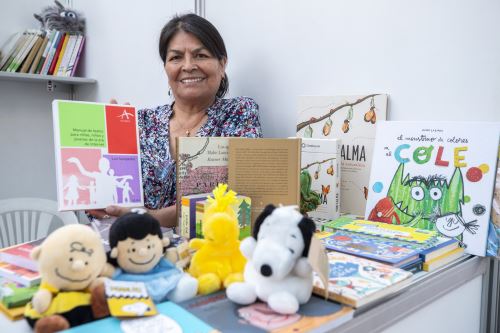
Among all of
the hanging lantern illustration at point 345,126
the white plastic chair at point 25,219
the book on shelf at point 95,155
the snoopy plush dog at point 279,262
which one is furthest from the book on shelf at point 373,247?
the white plastic chair at point 25,219

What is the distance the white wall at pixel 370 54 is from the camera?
3.32 feet

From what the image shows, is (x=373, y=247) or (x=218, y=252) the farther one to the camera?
(x=373, y=247)

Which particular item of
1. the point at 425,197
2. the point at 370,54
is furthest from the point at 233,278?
the point at 370,54

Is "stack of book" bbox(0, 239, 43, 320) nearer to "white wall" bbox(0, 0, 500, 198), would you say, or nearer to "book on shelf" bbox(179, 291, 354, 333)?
"book on shelf" bbox(179, 291, 354, 333)

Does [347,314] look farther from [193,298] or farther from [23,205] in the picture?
[23,205]

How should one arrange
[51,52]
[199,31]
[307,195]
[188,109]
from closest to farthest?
1. [307,195]
2. [199,31]
3. [188,109]
4. [51,52]

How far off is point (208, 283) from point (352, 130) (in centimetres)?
74

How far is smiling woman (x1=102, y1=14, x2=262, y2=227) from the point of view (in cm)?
140

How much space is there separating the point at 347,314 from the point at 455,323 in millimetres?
454

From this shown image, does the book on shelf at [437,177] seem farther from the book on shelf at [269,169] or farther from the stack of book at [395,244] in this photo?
the book on shelf at [269,169]

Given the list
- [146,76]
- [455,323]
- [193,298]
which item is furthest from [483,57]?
[146,76]

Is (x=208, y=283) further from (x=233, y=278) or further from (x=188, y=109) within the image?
(x=188, y=109)

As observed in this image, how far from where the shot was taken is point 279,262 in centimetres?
59

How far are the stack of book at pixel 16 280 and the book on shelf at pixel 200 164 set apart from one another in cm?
37
